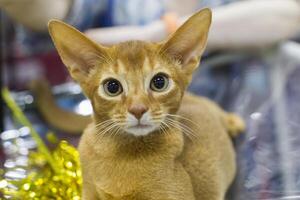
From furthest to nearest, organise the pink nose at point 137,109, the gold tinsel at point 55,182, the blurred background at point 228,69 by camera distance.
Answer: the blurred background at point 228,69, the gold tinsel at point 55,182, the pink nose at point 137,109

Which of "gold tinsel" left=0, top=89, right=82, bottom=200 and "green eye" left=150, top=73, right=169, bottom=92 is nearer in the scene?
"green eye" left=150, top=73, right=169, bottom=92

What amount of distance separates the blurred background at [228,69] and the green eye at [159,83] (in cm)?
26

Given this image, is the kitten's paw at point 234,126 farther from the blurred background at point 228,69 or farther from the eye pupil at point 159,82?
the eye pupil at point 159,82

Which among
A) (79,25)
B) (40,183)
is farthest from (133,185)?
(79,25)

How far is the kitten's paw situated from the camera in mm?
897

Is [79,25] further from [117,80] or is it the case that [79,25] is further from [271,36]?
[117,80]

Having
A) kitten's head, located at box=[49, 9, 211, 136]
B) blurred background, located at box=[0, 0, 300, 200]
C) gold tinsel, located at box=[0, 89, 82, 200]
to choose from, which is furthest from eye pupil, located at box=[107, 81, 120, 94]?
blurred background, located at box=[0, 0, 300, 200]

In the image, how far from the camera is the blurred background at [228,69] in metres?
0.86

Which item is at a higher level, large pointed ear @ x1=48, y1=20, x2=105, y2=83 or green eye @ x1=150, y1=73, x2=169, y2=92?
large pointed ear @ x1=48, y1=20, x2=105, y2=83

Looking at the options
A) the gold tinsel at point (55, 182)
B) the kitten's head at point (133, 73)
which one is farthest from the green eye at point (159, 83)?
the gold tinsel at point (55, 182)

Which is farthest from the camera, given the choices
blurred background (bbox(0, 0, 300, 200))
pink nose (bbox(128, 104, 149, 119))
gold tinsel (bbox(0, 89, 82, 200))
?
blurred background (bbox(0, 0, 300, 200))

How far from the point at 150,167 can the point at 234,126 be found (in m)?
0.31

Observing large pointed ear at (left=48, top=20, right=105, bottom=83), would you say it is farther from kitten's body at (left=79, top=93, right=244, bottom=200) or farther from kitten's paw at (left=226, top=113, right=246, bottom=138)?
kitten's paw at (left=226, top=113, right=246, bottom=138)

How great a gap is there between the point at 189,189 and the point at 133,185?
7 cm
